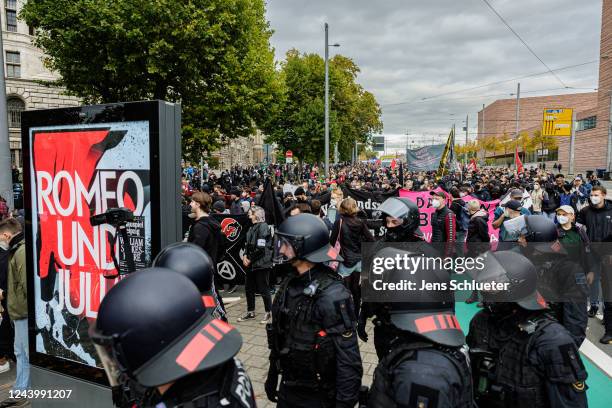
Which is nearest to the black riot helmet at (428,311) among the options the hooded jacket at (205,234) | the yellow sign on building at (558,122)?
the hooded jacket at (205,234)

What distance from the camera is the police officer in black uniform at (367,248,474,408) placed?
187cm

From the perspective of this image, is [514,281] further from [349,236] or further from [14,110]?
[14,110]

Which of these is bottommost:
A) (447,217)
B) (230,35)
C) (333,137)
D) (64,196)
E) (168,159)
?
(447,217)

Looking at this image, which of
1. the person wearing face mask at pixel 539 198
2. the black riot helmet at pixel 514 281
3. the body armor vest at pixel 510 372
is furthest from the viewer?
the person wearing face mask at pixel 539 198

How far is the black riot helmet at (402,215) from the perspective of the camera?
438 cm

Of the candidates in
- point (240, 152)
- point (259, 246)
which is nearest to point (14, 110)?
point (259, 246)

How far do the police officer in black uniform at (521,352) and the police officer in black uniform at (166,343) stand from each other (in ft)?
5.48

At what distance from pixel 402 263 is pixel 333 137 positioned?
28533 millimetres

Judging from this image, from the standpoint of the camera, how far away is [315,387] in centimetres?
276

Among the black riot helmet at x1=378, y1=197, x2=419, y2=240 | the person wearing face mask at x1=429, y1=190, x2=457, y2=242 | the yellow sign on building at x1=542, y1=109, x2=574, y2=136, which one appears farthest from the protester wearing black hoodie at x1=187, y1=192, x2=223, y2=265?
the yellow sign on building at x1=542, y1=109, x2=574, y2=136

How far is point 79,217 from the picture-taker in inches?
139

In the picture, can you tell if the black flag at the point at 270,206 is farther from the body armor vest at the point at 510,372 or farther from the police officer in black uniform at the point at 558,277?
the body armor vest at the point at 510,372

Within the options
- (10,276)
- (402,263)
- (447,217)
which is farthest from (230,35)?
(402,263)

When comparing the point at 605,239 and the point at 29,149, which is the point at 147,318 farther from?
the point at 605,239
